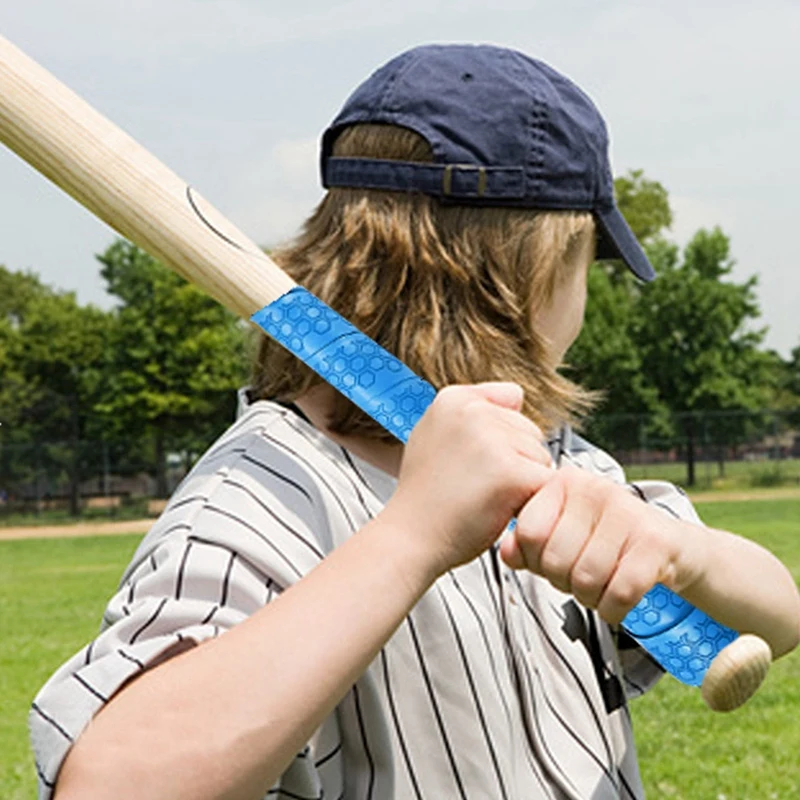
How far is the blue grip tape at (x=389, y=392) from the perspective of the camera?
4.76 feet

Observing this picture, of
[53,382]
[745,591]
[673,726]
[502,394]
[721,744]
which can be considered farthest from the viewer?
[53,382]

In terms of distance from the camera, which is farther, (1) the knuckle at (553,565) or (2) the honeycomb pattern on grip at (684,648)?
(2) the honeycomb pattern on grip at (684,648)

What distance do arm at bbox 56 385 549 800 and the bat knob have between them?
242 millimetres

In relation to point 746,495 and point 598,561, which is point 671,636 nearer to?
point 598,561

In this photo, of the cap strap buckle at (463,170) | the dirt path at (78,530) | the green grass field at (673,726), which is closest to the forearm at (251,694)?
the cap strap buckle at (463,170)

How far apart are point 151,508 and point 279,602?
3785 centimetres

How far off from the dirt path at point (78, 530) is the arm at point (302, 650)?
96.6ft

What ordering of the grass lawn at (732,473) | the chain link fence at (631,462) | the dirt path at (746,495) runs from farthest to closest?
the chain link fence at (631,462)
the grass lawn at (732,473)
the dirt path at (746,495)

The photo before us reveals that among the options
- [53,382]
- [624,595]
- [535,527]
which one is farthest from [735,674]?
[53,382]

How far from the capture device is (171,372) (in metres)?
42.0

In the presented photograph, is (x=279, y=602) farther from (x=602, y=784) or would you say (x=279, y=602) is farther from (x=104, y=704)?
(x=602, y=784)

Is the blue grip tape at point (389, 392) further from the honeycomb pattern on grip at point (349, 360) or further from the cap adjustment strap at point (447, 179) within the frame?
the cap adjustment strap at point (447, 179)

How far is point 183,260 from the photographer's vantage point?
1.64m

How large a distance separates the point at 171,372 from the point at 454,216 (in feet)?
134
